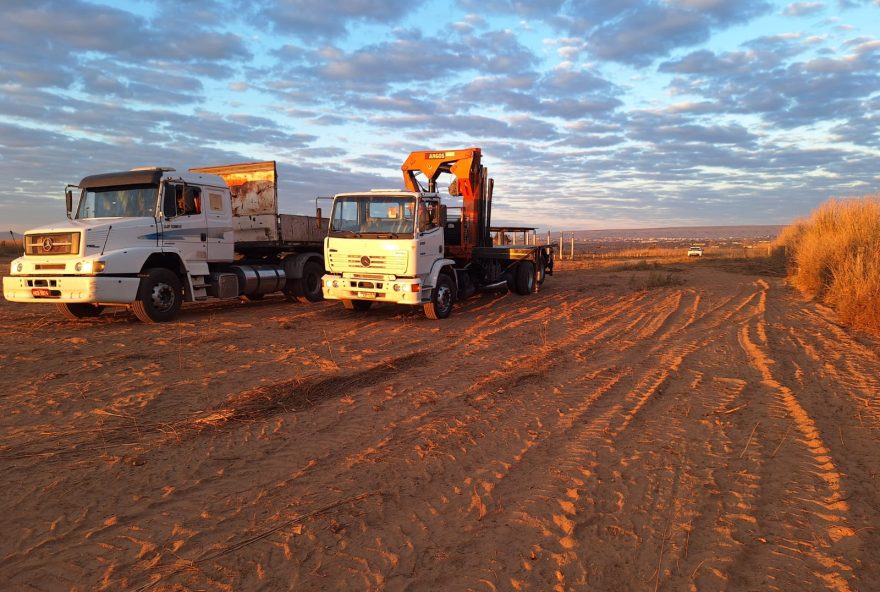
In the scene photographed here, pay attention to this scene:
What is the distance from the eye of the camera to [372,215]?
1096 cm

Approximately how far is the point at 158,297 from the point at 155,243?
1.03 m

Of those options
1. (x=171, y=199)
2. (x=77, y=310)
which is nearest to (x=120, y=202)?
(x=171, y=199)

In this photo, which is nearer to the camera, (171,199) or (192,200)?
(171,199)

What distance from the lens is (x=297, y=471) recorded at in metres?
4.08

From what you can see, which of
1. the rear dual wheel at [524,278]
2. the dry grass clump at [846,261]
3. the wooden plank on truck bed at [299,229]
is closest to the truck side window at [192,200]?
the wooden plank on truck bed at [299,229]

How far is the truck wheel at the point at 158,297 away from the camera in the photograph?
409 inches

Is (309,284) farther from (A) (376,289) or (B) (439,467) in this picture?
(B) (439,467)

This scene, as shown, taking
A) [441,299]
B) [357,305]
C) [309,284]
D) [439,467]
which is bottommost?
[439,467]

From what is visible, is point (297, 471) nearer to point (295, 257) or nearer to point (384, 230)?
point (384, 230)

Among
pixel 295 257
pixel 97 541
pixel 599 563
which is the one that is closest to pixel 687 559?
pixel 599 563

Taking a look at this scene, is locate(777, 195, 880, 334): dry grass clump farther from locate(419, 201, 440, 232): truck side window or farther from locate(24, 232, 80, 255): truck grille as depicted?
locate(24, 232, 80, 255): truck grille

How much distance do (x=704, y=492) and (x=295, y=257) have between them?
1223 cm

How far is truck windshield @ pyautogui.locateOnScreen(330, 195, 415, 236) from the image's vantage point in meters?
10.8

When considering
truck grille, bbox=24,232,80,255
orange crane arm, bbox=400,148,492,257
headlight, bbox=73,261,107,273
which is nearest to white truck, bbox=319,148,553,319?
orange crane arm, bbox=400,148,492,257
